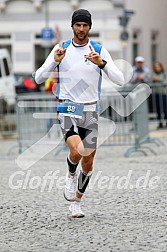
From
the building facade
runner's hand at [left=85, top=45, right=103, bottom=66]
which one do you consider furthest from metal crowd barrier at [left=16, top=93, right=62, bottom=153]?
the building facade

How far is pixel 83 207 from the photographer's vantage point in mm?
9375

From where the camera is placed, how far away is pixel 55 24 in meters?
38.9

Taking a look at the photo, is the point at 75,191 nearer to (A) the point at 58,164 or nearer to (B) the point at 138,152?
(A) the point at 58,164

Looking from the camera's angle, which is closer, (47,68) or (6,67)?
(47,68)

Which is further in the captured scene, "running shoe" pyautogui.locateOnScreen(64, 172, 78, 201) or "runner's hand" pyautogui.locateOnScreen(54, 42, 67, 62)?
"running shoe" pyautogui.locateOnScreen(64, 172, 78, 201)

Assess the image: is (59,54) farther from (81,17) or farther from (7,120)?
(7,120)

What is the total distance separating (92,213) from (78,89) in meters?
1.23

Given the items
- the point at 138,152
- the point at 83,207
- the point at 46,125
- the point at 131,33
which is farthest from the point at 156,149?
the point at 131,33

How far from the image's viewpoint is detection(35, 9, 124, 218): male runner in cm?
841

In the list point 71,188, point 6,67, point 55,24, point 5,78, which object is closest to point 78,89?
point 71,188

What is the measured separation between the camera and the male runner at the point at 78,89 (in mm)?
8414

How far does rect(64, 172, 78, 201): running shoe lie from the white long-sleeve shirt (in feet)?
2.40

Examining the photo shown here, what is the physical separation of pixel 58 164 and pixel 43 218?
240 inches

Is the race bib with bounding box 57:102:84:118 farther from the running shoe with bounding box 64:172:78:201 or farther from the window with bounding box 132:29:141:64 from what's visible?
the window with bounding box 132:29:141:64
